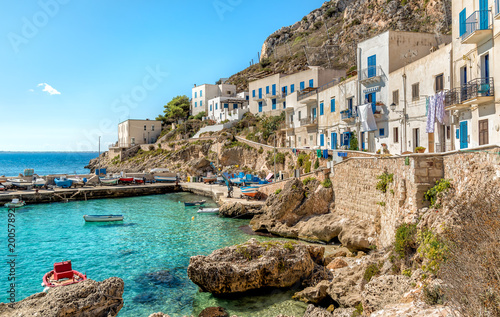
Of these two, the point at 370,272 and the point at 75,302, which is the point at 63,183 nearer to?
the point at 75,302

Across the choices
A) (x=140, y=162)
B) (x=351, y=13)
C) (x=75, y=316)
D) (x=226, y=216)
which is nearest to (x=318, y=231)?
(x=226, y=216)

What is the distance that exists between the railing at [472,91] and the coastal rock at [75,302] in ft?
52.3

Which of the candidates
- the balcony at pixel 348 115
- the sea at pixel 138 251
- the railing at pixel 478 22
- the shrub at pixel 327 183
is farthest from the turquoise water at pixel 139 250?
the railing at pixel 478 22

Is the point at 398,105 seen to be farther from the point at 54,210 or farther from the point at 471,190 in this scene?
the point at 54,210

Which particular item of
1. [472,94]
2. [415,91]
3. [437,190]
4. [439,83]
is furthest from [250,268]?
[415,91]

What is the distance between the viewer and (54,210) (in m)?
33.5

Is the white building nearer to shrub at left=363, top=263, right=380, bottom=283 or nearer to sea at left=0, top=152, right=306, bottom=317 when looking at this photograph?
sea at left=0, top=152, right=306, bottom=317

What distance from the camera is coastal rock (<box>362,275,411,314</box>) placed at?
843 cm

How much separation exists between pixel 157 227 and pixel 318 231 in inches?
489

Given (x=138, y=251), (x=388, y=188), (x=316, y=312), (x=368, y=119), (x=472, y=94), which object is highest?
(x=368, y=119)

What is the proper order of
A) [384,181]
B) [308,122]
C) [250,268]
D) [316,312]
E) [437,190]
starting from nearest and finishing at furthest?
[316,312], [437,190], [250,268], [384,181], [308,122]

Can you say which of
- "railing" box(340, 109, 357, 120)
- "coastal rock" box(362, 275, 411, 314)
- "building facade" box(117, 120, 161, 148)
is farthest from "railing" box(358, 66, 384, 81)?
"building facade" box(117, 120, 161, 148)

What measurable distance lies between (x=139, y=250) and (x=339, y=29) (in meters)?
68.4

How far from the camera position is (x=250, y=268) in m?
12.8
